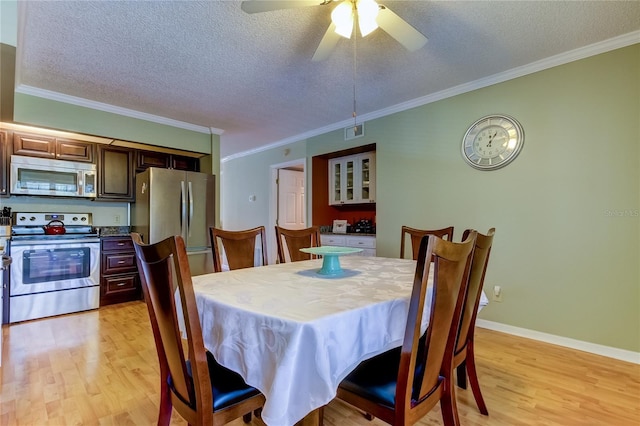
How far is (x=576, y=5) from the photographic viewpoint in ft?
6.51

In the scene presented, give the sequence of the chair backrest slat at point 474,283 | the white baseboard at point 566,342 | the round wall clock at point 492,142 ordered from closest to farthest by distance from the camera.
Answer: the chair backrest slat at point 474,283, the white baseboard at point 566,342, the round wall clock at point 492,142

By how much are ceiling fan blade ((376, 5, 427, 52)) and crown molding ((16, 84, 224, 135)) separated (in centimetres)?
325

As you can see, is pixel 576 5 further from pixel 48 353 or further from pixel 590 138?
pixel 48 353

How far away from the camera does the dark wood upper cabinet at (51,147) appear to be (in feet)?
11.3

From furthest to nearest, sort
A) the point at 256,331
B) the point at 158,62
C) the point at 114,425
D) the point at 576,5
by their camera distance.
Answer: the point at 158,62, the point at 576,5, the point at 114,425, the point at 256,331

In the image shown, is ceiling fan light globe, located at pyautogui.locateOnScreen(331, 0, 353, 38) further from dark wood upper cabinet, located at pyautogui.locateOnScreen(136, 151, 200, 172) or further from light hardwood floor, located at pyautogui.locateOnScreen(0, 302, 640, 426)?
dark wood upper cabinet, located at pyautogui.locateOnScreen(136, 151, 200, 172)

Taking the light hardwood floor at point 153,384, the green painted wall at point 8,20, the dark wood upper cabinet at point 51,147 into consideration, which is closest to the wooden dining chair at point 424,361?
the light hardwood floor at point 153,384

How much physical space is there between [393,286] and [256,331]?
2.16 ft

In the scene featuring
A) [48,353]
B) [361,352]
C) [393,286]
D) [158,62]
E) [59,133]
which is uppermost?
[158,62]

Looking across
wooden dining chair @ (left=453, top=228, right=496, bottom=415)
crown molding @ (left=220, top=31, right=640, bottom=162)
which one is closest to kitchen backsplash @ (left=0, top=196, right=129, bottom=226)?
crown molding @ (left=220, top=31, right=640, bottom=162)

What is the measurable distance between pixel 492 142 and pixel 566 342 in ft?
5.84

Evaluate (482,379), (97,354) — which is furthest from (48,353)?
(482,379)

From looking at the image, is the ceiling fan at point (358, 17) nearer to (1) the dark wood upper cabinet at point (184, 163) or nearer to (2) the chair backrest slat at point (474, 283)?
(2) the chair backrest slat at point (474, 283)

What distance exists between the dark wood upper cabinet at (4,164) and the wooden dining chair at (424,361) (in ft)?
13.2
